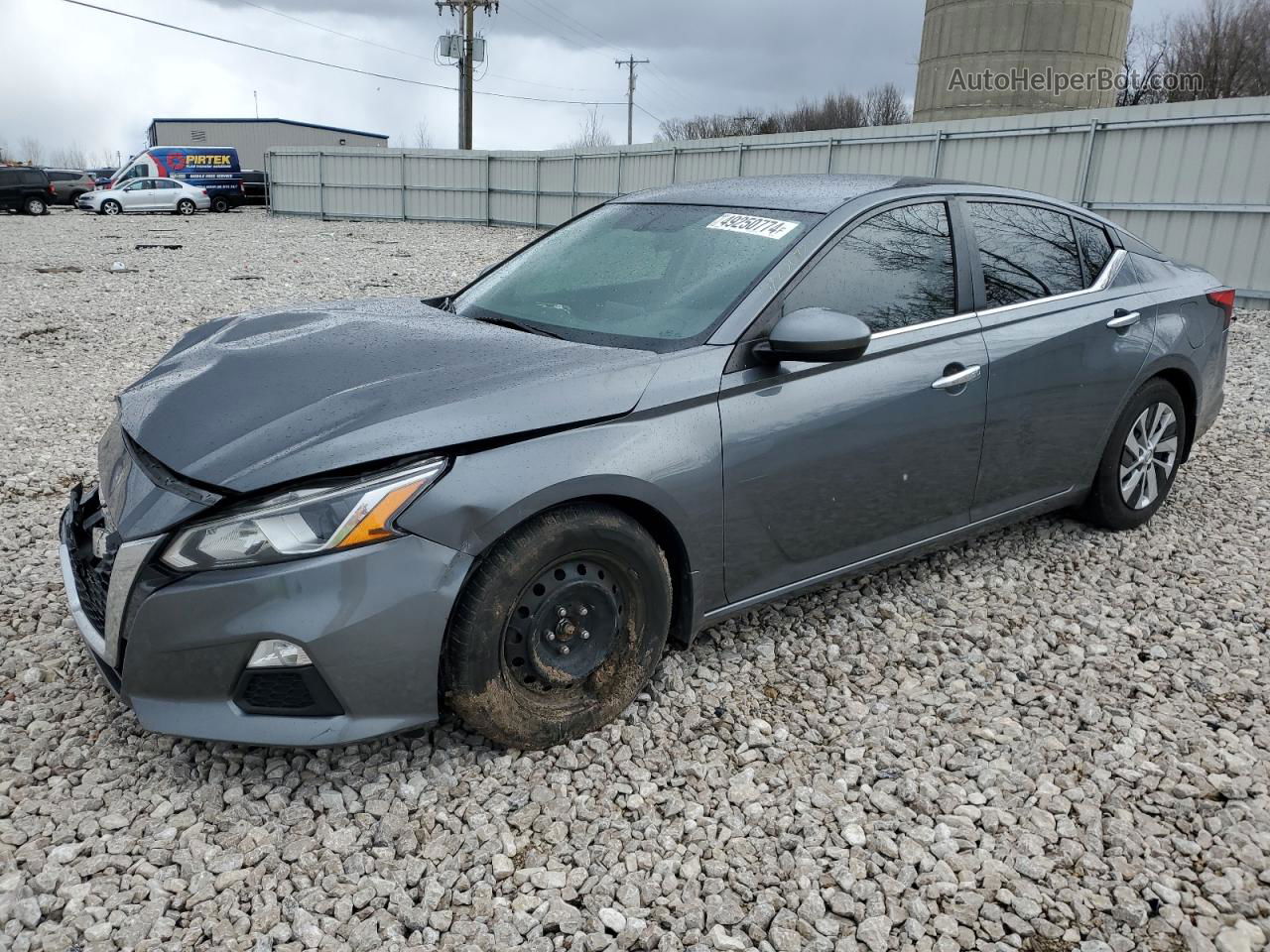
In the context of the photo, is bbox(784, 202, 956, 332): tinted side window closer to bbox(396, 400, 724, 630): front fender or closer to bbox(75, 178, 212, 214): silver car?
bbox(396, 400, 724, 630): front fender

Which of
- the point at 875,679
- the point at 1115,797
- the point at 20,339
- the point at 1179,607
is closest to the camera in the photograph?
the point at 1115,797

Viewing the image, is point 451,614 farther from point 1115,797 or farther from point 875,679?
point 1115,797

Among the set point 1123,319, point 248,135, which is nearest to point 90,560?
point 1123,319

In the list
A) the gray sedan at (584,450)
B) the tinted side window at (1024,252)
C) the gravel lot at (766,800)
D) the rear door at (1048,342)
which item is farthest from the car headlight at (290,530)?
the tinted side window at (1024,252)

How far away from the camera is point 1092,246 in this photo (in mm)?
4180

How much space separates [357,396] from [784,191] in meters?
1.87

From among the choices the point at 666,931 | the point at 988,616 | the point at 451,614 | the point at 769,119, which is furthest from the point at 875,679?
the point at 769,119

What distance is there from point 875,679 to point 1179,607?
4.88 ft

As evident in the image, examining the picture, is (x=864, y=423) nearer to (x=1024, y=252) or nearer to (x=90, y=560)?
(x=1024, y=252)

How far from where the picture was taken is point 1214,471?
5.60 metres

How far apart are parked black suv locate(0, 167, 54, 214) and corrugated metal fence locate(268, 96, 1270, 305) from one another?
1631 centimetres

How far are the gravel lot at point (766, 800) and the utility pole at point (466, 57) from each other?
97.1 feet

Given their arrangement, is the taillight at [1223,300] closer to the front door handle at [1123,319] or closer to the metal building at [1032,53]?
the front door handle at [1123,319]

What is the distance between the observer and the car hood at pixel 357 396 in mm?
2334
